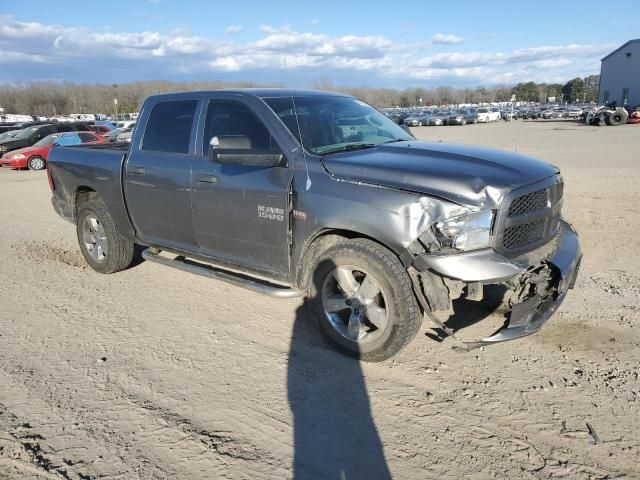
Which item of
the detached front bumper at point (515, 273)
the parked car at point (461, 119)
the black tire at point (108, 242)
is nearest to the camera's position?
the detached front bumper at point (515, 273)

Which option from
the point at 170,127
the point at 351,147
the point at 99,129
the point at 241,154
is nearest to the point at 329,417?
the point at 241,154

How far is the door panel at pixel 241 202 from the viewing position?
4.02 m

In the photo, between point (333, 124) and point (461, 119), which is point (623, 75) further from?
point (333, 124)

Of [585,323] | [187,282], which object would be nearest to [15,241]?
Answer: [187,282]

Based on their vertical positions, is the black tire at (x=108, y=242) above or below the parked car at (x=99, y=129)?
below

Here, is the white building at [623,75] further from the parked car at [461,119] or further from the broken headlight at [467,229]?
the broken headlight at [467,229]

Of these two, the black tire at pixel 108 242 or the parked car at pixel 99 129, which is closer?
the black tire at pixel 108 242

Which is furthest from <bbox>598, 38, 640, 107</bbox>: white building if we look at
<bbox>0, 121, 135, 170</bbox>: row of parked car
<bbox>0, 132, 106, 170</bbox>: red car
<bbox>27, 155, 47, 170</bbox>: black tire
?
<bbox>27, 155, 47, 170</bbox>: black tire

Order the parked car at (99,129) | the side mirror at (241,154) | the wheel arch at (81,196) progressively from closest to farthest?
the side mirror at (241,154), the wheel arch at (81,196), the parked car at (99,129)

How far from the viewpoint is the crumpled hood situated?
10.6ft

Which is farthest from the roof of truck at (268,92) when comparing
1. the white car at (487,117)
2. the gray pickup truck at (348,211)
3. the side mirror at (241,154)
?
the white car at (487,117)

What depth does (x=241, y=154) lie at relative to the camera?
3881mm

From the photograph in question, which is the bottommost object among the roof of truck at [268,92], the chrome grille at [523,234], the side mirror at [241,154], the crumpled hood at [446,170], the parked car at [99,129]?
the chrome grille at [523,234]

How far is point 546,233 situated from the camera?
3758 millimetres
